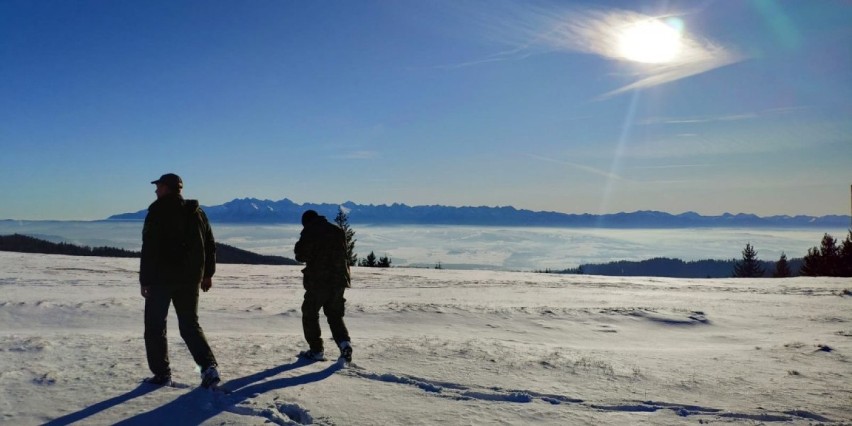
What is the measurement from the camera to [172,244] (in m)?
5.20

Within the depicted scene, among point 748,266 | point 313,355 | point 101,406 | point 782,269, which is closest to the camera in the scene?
point 101,406

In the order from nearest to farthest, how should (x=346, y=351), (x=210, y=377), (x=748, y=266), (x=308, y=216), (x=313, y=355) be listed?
(x=210, y=377) < (x=346, y=351) < (x=313, y=355) < (x=308, y=216) < (x=748, y=266)

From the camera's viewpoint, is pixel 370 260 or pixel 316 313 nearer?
pixel 316 313

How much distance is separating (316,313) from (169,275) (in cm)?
209

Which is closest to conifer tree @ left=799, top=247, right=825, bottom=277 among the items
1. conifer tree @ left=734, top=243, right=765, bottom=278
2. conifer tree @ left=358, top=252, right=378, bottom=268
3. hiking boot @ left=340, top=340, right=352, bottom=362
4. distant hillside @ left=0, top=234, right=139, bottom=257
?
conifer tree @ left=734, top=243, right=765, bottom=278

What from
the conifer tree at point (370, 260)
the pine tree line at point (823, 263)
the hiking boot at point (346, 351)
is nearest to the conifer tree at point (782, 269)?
the pine tree line at point (823, 263)

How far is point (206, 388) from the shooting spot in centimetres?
512

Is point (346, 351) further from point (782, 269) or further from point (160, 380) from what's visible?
point (782, 269)

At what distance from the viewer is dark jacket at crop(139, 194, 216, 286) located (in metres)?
5.12

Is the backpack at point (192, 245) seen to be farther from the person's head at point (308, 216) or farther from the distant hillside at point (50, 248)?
the distant hillside at point (50, 248)

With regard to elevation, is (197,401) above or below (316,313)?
below

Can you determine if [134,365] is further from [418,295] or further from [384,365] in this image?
[418,295]

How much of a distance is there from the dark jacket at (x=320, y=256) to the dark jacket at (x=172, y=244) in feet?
4.87

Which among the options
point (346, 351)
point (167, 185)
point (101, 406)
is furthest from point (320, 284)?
point (101, 406)
